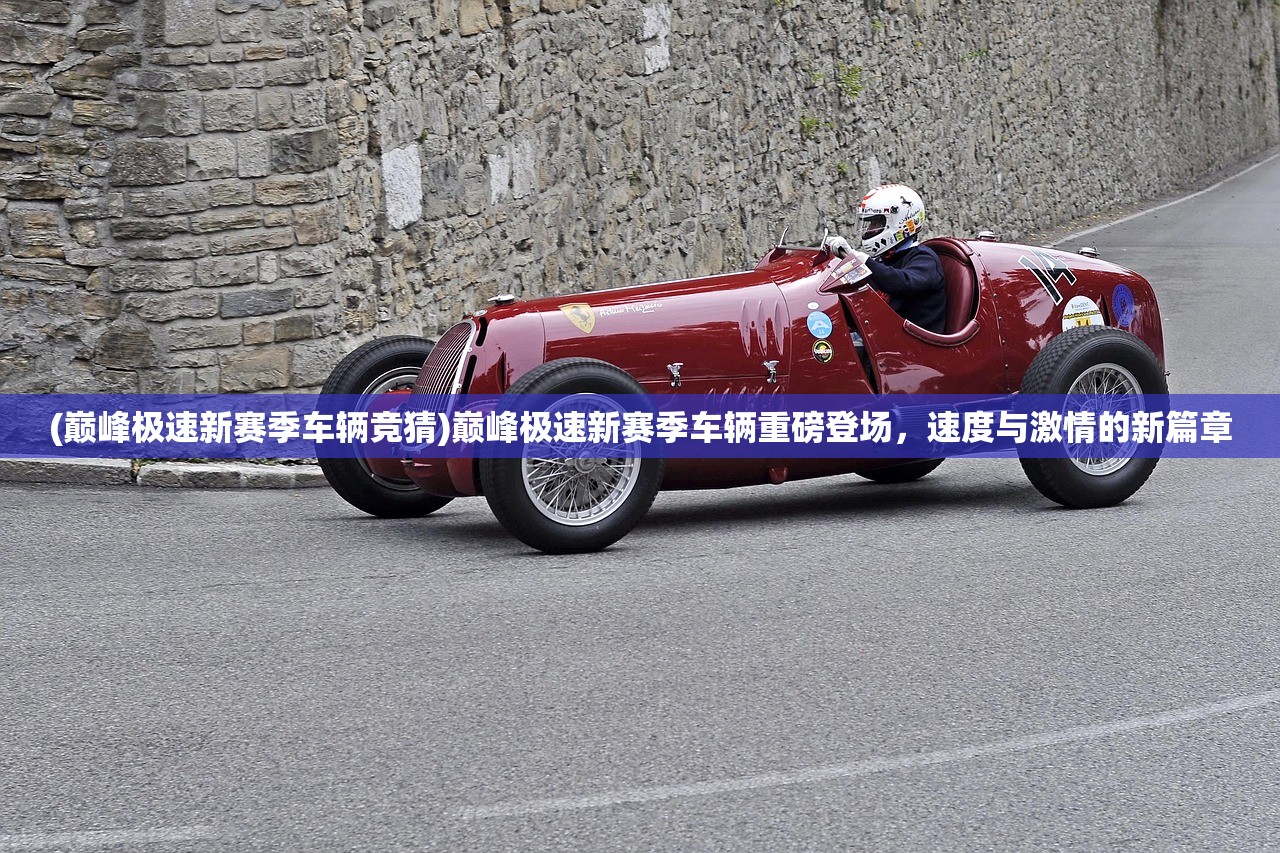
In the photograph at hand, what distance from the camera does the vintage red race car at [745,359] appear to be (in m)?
6.87

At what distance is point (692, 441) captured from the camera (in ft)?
23.5

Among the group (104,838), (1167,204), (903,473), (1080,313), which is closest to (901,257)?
(1080,313)

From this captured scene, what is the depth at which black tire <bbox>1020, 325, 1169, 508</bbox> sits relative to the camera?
7.67 metres

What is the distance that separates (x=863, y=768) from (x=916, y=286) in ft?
13.3

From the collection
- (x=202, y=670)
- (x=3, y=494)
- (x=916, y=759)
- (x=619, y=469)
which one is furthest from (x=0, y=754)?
(x=3, y=494)

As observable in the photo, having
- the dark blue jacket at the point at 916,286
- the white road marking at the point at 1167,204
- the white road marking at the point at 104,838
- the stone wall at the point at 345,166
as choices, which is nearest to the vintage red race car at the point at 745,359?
the dark blue jacket at the point at 916,286

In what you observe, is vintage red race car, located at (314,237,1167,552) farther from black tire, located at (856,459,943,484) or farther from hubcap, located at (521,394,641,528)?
black tire, located at (856,459,943,484)

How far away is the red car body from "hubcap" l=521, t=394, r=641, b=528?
337 millimetres

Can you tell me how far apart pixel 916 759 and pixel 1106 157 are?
30748 millimetres

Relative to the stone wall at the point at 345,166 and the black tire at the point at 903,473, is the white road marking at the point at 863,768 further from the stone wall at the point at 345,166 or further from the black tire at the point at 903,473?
the stone wall at the point at 345,166

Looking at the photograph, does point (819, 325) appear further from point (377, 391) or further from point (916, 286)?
point (377, 391)

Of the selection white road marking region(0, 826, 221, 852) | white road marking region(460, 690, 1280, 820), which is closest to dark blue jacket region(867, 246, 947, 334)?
white road marking region(460, 690, 1280, 820)

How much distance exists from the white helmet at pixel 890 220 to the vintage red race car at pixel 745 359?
0.24 m

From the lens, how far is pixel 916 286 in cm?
786
